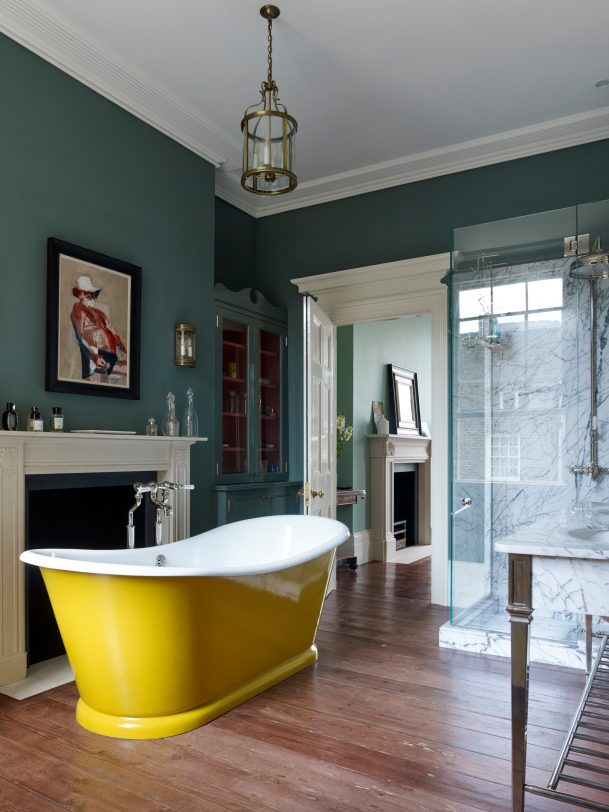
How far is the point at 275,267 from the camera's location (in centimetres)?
563

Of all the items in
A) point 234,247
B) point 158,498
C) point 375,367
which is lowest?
point 158,498

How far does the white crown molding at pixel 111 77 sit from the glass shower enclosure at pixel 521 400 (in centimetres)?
182

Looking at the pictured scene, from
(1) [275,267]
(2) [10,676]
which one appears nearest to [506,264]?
(1) [275,267]

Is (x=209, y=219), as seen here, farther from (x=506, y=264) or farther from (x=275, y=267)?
(x=506, y=264)

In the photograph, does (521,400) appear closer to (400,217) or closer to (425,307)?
(425,307)

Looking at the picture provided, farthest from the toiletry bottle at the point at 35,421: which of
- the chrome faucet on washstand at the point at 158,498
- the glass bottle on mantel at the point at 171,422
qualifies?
the glass bottle on mantel at the point at 171,422

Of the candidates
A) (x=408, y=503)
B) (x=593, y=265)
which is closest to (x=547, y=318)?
(x=593, y=265)

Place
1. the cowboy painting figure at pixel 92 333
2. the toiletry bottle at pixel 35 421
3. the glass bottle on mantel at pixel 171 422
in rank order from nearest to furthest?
the toiletry bottle at pixel 35 421, the cowboy painting figure at pixel 92 333, the glass bottle on mantel at pixel 171 422

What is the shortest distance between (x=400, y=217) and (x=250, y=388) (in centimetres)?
172

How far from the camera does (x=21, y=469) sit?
314cm

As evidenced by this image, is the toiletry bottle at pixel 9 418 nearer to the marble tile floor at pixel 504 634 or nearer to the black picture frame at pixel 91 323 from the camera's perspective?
the black picture frame at pixel 91 323

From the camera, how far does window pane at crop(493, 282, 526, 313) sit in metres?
3.65

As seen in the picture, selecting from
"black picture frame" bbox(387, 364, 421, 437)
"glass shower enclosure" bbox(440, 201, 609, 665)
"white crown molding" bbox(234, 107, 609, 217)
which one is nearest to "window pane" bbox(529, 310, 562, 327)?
"glass shower enclosure" bbox(440, 201, 609, 665)

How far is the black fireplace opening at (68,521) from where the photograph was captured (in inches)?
134
